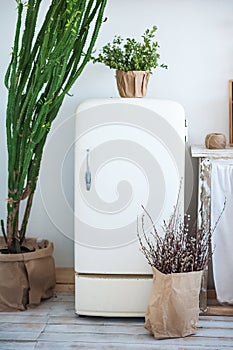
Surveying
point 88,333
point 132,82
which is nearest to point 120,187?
point 132,82

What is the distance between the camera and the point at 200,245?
11.8ft

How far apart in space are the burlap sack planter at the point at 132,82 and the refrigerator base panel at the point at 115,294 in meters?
0.99

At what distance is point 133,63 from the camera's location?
3.72 m

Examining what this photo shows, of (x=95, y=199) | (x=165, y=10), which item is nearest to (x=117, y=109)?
(x=95, y=199)

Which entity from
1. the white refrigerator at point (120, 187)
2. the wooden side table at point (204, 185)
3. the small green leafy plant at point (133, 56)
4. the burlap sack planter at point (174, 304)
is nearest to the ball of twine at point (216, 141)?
the wooden side table at point (204, 185)

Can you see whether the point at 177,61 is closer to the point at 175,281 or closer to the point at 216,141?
the point at 216,141

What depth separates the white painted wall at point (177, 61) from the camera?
4016 millimetres

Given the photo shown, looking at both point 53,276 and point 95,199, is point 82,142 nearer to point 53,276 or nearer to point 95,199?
point 95,199

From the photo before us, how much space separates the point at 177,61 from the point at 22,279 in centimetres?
154

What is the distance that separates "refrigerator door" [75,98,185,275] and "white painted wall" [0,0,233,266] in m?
0.48

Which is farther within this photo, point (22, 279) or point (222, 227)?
point (22, 279)

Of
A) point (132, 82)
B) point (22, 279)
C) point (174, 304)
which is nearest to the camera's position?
point (174, 304)

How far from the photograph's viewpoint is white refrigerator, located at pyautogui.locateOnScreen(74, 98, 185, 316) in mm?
3619

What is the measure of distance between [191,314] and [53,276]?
95cm
